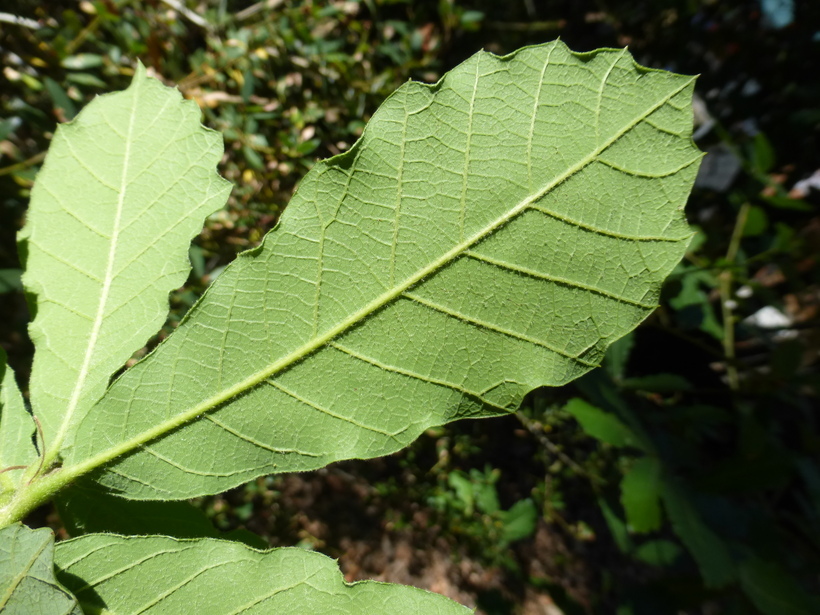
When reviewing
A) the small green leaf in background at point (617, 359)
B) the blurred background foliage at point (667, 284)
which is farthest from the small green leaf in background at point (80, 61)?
the small green leaf in background at point (617, 359)

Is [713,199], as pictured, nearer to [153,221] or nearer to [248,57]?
[248,57]

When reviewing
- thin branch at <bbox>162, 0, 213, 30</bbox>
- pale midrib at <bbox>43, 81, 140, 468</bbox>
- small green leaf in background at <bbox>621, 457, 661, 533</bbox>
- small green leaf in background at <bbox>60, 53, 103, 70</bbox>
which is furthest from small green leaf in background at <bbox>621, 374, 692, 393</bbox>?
small green leaf in background at <bbox>60, 53, 103, 70</bbox>

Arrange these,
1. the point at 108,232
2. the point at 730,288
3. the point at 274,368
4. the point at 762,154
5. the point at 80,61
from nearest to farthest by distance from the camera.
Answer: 1. the point at 274,368
2. the point at 108,232
3. the point at 80,61
4. the point at 762,154
5. the point at 730,288

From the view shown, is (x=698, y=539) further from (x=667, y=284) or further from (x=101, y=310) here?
(x=101, y=310)

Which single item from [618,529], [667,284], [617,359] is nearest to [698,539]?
[618,529]

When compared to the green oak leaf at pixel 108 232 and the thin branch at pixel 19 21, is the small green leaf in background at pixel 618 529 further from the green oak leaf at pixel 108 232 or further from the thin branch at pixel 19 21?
the thin branch at pixel 19 21

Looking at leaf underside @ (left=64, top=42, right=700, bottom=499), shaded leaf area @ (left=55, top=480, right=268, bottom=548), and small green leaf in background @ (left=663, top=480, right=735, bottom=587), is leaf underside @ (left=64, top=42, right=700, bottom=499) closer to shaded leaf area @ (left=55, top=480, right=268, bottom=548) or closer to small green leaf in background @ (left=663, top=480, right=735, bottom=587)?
shaded leaf area @ (left=55, top=480, right=268, bottom=548)
